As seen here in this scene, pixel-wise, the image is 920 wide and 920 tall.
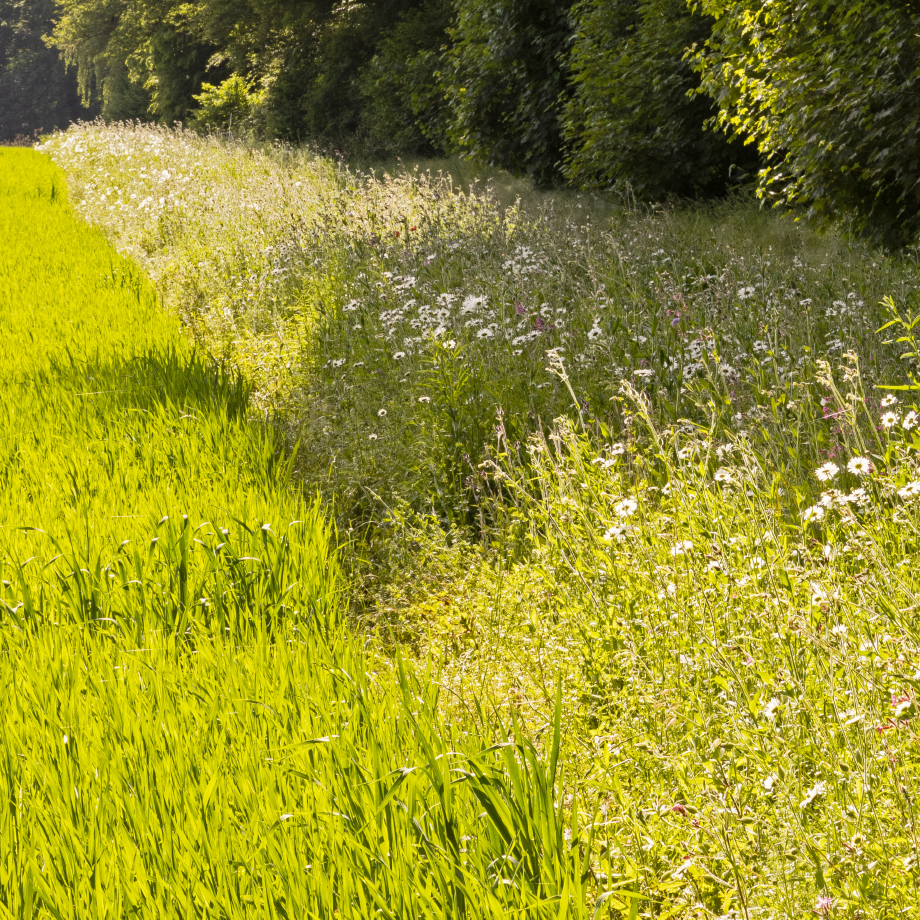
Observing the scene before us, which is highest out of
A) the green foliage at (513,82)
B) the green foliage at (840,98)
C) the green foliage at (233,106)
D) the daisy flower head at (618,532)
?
the green foliage at (233,106)

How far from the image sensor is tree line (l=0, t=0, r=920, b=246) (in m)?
6.26

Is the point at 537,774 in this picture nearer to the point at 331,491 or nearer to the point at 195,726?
the point at 195,726

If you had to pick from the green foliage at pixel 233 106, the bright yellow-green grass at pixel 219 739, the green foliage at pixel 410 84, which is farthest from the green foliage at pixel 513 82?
the green foliage at pixel 233 106

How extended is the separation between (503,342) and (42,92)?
78279 millimetres

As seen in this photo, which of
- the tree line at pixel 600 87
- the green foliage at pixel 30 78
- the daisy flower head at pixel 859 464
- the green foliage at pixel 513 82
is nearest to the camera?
the daisy flower head at pixel 859 464

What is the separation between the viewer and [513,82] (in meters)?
13.7

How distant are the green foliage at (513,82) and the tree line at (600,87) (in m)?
0.03

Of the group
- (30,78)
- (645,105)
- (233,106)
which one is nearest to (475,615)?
(645,105)

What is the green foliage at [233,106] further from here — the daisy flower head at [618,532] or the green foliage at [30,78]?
the green foliage at [30,78]

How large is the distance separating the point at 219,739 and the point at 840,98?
655cm

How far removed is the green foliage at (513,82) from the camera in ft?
42.4

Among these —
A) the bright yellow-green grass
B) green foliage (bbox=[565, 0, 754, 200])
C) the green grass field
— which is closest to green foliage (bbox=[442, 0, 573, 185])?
green foliage (bbox=[565, 0, 754, 200])

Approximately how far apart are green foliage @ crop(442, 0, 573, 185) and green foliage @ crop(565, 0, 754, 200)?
1026 millimetres

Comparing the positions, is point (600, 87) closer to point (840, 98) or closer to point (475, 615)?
point (840, 98)
